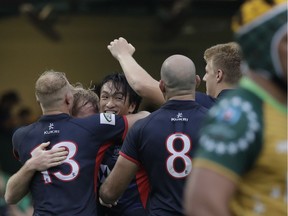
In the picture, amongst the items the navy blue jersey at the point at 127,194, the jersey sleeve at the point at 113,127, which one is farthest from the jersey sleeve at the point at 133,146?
the navy blue jersey at the point at 127,194


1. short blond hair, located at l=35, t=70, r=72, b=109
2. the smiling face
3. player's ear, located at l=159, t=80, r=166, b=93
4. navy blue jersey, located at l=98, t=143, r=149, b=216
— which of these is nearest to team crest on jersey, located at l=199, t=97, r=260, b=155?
player's ear, located at l=159, t=80, r=166, b=93

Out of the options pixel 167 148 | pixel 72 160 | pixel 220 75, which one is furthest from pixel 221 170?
pixel 220 75

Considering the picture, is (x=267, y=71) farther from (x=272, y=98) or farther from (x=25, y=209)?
(x=25, y=209)

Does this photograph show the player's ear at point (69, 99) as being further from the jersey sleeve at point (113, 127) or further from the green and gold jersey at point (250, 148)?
the green and gold jersey at point (250, 148)

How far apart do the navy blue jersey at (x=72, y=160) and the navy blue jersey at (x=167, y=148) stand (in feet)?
1.36

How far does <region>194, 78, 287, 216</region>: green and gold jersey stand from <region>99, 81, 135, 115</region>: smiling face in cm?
299

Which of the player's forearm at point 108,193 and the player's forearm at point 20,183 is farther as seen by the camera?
the player's forearm at point 20,183

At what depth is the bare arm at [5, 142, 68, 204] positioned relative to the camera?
16.8 feet

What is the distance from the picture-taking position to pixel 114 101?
5789mm

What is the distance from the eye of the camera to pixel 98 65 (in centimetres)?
1535

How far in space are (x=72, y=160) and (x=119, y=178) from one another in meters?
0.44

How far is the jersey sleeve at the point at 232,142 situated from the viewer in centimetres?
271

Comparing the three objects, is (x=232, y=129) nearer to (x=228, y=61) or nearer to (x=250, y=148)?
(x=250, y=148)

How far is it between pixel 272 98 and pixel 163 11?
38.1 ft
